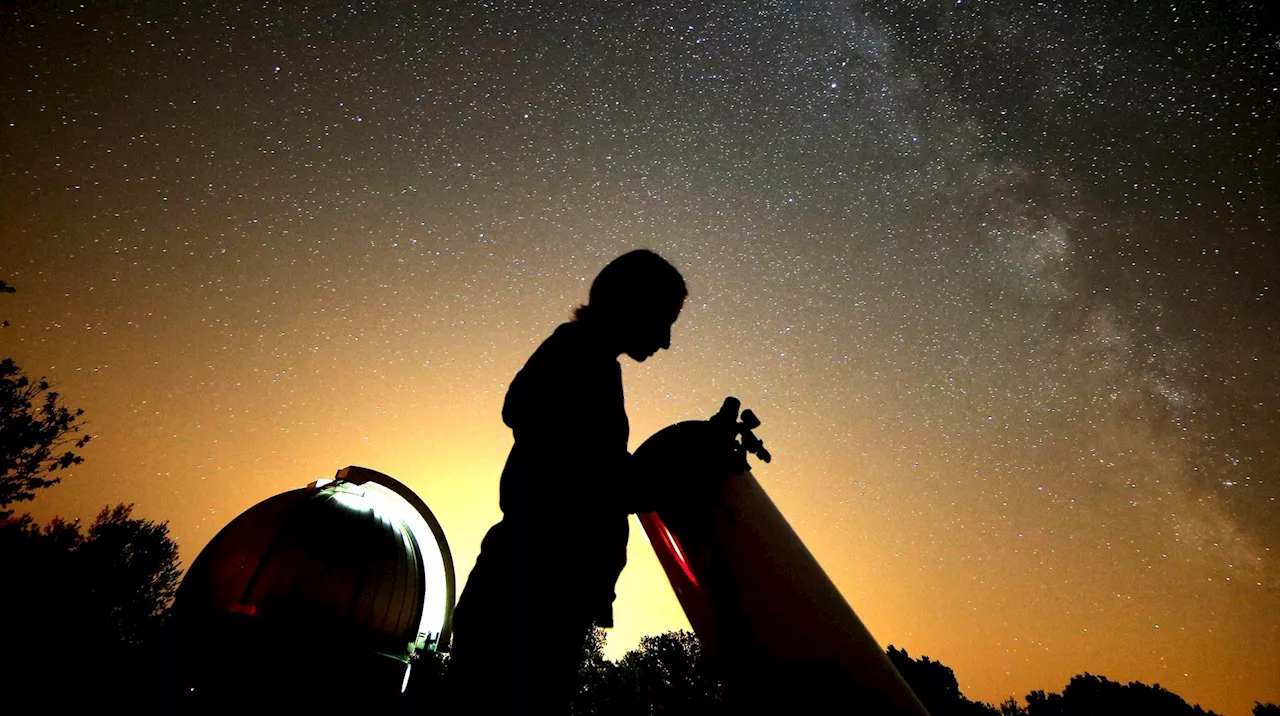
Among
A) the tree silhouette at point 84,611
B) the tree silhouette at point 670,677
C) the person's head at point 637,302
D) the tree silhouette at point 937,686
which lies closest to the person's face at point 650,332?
the person's head at point 637,302

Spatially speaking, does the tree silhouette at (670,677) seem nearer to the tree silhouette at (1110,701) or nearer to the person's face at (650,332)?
the tree silhouette at (1110,701)

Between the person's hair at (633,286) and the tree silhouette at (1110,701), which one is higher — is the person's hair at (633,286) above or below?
below

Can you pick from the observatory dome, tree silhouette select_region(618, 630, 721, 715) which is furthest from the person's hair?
tree silhouette select_region(618, 630, 721, 715)

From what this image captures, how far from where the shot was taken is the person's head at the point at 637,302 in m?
2.19

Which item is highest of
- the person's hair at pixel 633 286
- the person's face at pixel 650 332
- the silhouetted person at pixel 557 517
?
the person's hair at pixel 633 286

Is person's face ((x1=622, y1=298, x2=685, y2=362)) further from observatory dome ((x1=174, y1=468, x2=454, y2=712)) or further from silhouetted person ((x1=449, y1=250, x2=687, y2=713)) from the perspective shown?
observatory dome ((x1=174, y1=468, x2=454, y2=712))

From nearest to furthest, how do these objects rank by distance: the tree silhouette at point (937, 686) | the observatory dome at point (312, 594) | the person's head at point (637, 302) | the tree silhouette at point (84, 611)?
the person's head at point (637, 302), the observatory dome at point (312, 594), the tree silhouette at point (84, 611), the tree silhouette at point (937, 686)

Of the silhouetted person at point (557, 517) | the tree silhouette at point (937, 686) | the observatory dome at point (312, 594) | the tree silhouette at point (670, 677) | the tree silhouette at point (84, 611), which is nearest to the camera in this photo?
the silhouetted person at point (557, 517)

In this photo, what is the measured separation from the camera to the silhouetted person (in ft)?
5.57

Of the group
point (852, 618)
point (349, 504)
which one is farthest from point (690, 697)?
point (852, 618)

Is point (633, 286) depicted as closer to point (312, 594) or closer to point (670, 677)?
point (312, 594)

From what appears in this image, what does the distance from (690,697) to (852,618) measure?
34.1 metres

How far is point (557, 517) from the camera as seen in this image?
186 cm

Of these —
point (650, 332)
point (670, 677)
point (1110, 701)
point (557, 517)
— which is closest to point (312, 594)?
point (557, 517)
